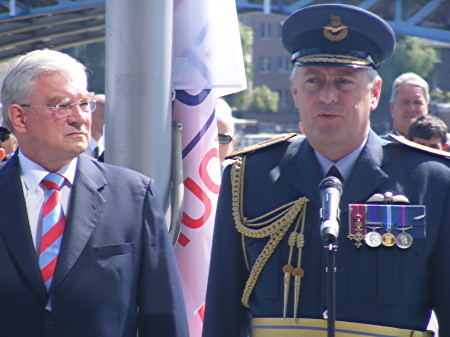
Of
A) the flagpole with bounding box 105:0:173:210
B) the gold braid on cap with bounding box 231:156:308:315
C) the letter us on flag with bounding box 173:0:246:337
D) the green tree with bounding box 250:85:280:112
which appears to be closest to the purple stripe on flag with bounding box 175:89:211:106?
the letter us on flag with bounding box 173:0:246:337

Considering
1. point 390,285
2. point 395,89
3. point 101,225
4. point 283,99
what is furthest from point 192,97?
point 283,99

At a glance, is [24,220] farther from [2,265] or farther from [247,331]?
[247,331]

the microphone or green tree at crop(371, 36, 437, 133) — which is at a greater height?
green tree at crop(371, 36, 437, 133)

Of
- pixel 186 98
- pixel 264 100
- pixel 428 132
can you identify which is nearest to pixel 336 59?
pixel 186 98

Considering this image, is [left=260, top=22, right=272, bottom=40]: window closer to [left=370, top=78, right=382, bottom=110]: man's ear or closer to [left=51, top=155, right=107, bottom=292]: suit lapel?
[left=370, top=78, right=382, bottom=110]: man's ear

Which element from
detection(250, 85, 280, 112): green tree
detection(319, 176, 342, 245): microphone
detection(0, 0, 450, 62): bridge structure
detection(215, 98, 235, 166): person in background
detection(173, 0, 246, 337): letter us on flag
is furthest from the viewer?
detection(250, 85, 280, 112): green tree

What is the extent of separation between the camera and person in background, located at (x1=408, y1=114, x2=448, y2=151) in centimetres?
626

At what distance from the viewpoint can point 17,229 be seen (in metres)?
2.81

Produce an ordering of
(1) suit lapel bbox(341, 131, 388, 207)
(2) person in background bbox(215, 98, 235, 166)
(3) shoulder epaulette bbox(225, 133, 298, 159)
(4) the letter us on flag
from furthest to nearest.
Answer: (2) person in background bbox(215, 98, 235, 166)
(4) the letter us on flag
(3) shoulder epaulette bbox(225, 133, 298, 159)
(1) suit lapel bbox(341, 131, 388, 207)

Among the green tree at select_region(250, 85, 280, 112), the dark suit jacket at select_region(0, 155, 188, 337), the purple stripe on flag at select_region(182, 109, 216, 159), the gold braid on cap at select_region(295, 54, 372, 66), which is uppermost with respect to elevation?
the green tree at select_region(250, 85, 280, 112)

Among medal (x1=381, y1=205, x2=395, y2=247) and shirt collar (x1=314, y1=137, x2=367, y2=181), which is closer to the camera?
medal (x1=381, y1=205, x2=395, y2=247)

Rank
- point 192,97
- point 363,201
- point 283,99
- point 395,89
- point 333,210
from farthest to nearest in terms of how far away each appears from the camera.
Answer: point 283,99, point 395,89, point 192,97, point 363,201, point 333,210

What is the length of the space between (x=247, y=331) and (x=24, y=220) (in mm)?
876

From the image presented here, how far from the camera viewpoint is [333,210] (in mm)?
2500
